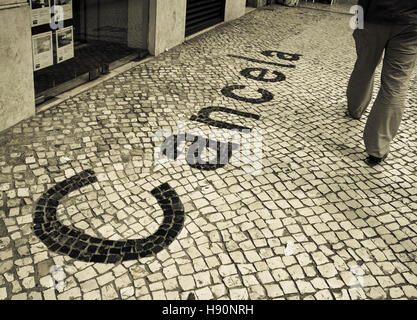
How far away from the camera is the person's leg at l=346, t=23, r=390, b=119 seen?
4242 millimetres

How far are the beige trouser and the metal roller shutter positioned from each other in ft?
15.8

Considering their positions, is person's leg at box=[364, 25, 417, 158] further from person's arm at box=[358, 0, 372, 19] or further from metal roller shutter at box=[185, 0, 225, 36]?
metal roller shutter at box=[185, 0, 225, 36]

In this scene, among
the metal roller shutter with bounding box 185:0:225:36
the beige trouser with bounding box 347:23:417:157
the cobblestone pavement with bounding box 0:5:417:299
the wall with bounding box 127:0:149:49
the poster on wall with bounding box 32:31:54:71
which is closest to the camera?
the cobblestone pavement with bounding box 0:5:417:299

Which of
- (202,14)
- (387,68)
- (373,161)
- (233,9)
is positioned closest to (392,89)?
(387,68)

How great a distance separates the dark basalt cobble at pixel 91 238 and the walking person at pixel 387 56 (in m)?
2.17

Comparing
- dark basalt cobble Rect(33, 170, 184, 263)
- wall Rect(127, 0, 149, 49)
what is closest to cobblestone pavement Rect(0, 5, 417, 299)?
dark basalt cobble Rect(33, 170, 184, 263)

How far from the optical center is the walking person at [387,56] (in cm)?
399

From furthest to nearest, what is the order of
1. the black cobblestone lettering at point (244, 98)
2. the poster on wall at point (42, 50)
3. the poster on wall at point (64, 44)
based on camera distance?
the black cobblestone lettering at point (244, 98) < the poster on wall at point (64, 44) < the poster on wall at point (42, 50)

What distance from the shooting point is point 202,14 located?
930cm

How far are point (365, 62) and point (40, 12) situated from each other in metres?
3.51

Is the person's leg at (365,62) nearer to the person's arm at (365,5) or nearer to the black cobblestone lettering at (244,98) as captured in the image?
the person's arm at (365,5)

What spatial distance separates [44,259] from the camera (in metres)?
3.02

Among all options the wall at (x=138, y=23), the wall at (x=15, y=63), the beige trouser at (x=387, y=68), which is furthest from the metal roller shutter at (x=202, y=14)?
the beige trouser at (x=387, y=68)
